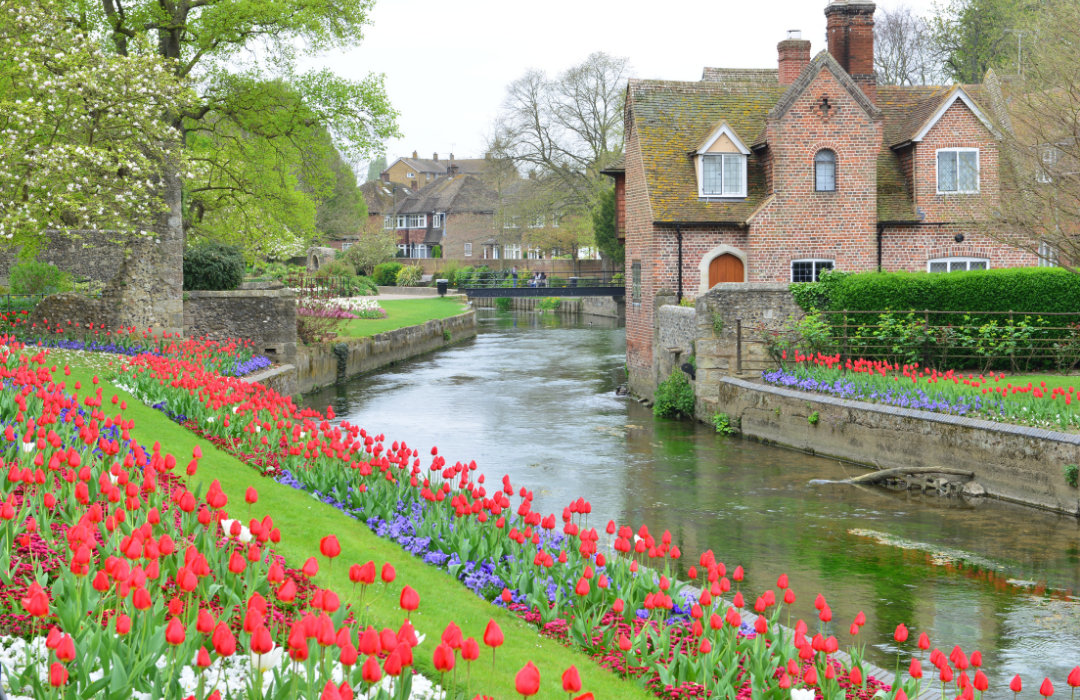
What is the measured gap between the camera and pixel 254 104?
2473cm

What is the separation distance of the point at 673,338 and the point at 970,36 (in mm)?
34587

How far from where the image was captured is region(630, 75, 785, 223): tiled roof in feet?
88.3

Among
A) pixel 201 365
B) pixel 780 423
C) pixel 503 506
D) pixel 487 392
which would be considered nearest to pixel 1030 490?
pixel 780 423

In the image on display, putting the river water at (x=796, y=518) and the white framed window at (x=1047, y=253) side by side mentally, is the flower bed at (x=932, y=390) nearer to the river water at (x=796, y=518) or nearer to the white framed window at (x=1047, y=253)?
the river water at (x=796, y=518)

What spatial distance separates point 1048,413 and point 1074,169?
18.9 feet

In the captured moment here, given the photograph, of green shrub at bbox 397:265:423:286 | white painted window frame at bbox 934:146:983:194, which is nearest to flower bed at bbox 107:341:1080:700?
white painted window frame at bbox 934:146:983:194

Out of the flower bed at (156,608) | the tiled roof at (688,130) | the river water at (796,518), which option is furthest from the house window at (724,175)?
the flower bed at (156,608)

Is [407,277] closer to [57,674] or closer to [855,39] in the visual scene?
[855,39]

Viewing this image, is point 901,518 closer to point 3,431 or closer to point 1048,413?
point 1048,413

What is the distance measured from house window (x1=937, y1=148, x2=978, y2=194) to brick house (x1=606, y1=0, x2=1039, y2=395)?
0.03 metres

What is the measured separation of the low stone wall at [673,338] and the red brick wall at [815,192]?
11.2ft

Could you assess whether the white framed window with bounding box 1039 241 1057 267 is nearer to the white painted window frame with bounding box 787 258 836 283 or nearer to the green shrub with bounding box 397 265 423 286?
the white painted window frame with bounding box 787 258 836 283

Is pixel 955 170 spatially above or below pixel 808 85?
below

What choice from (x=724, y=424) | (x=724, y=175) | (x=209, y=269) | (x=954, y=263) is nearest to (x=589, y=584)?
(x=724, y=424)
